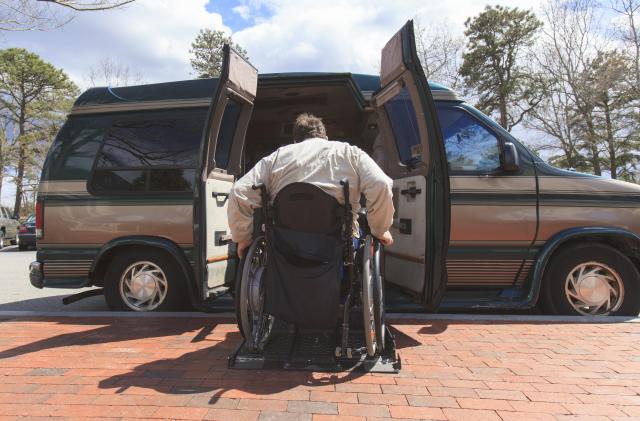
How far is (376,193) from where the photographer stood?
2.90 m

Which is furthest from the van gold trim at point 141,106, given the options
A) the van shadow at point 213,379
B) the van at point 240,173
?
the van shadow at point 213,379

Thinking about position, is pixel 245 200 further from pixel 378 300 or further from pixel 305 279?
pixel 378 300

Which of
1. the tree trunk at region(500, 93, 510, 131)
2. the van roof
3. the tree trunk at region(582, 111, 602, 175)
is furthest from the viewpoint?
the tree trunk at region(500, 93, 510, 131)

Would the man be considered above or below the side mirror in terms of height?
below

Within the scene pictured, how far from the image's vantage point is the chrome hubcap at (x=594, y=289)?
4.25 meters

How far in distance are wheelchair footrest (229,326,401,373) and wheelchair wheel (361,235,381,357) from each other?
153mm

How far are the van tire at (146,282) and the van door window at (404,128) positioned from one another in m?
2.73

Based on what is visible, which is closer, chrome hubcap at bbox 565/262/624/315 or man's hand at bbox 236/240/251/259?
man's hand at bbox 236/240/251/259

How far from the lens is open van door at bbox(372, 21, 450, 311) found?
133 inches

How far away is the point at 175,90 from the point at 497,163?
139 inches

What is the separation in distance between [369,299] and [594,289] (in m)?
2.79

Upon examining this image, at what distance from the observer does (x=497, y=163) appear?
4.38 m

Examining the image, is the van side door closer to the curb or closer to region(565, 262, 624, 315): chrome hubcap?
the curb

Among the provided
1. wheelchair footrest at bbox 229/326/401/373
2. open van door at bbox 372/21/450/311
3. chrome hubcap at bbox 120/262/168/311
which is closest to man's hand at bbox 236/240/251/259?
wheelchair footrest at bbox 229/326/401/373
